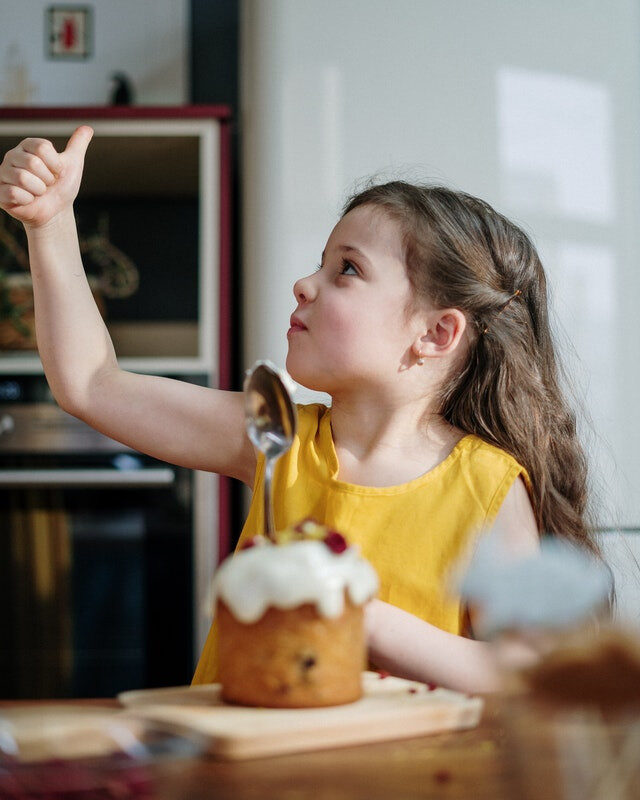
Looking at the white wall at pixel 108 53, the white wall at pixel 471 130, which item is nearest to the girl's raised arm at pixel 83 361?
the white wall at pixel 471 130

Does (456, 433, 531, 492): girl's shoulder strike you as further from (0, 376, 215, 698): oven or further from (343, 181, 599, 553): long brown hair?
(0, 376, 215, 698): oven

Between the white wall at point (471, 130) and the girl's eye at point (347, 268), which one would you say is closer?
the girl's eye at point (347, 268)

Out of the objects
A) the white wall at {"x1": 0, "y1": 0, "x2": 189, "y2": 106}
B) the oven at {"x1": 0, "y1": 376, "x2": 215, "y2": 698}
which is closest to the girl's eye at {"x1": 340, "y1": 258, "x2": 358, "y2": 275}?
the oven at {"x1": 0, "y1": 376, "x2": 215, "y2": 698}

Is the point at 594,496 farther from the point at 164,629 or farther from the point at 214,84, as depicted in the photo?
the point at 214,84

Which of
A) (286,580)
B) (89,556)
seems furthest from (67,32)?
(286,580)

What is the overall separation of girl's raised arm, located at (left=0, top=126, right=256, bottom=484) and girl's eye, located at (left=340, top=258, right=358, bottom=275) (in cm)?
21

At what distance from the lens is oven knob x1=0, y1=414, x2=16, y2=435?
6.92ft

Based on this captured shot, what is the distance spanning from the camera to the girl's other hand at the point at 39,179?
90 cm

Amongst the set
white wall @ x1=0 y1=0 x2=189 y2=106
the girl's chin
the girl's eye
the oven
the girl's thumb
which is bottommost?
the oven

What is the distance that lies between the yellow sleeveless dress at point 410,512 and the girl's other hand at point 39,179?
35 cm

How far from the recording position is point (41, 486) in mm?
2123

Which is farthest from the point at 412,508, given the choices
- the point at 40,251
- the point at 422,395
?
the point at 40,251

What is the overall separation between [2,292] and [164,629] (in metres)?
0.84

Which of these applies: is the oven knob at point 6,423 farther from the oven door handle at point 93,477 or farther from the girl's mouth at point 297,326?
the girl's mouth at point 297,326
